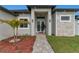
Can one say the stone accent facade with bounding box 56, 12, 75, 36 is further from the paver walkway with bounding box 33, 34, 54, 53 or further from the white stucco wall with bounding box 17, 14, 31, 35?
the paver walkway with bounding box 33, 34, 54, 53

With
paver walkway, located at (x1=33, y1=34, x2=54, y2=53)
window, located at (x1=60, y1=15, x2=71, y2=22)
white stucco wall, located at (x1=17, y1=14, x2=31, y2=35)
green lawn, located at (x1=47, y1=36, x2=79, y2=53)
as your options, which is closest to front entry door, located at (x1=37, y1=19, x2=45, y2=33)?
white stucco wall, located at (x1=17, y1=14, x2=31, y2=35)

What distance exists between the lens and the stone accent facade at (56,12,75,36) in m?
25.8

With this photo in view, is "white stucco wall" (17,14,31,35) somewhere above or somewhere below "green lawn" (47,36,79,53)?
above

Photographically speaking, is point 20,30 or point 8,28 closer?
point 8,28

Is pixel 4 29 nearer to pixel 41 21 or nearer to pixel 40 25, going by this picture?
pixel 40 25

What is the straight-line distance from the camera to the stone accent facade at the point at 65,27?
25750 mm

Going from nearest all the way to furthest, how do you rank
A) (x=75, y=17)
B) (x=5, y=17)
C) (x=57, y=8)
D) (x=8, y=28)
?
(x=5, y=17), (x=8, y=28), (x=57, y=8), (x=75, y=17)

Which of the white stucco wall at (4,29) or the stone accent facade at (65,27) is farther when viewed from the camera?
the stone accent facade at (65,27)

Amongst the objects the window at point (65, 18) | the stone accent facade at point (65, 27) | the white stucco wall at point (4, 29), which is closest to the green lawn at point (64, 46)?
the white stucco wall at point (4, 29)

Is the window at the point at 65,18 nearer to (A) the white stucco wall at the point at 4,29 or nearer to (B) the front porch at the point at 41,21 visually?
(B) the front porch at the point at 41,21

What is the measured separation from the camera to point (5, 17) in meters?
18.5
